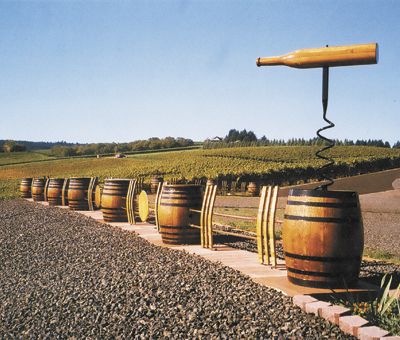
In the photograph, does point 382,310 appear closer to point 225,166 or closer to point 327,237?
point 327,237

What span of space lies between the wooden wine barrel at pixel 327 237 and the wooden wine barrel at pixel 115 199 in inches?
324

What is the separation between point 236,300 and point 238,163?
52783 mm

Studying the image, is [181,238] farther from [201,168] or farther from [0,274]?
[201,168]

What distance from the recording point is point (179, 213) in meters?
8.56

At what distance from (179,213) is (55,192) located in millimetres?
13389

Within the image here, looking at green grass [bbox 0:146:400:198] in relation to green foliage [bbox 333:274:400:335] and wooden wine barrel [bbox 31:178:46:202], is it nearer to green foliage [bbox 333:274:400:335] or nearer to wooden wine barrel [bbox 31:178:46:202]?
wooden wine barrel [bbox 31:178:46:202]

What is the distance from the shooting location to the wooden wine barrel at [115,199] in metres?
12.8

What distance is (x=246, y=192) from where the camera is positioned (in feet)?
121

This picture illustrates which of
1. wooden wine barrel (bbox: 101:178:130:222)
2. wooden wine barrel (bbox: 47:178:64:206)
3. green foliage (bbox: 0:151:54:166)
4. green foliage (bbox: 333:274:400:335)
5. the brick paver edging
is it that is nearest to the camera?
the brick paver edging

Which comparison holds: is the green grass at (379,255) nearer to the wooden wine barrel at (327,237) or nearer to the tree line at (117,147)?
the wooden wine barrel at (327,237)

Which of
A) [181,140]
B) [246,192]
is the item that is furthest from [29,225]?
[181,140]

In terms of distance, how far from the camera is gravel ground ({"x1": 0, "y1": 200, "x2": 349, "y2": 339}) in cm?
412

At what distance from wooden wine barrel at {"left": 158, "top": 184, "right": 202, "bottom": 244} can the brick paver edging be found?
416cm

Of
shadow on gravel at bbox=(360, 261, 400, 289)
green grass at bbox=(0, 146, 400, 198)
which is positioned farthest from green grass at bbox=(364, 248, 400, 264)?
green grass at bbox=(0, 146, 400, 198)
